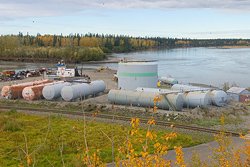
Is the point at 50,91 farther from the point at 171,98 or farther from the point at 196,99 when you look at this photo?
the point at 196,99

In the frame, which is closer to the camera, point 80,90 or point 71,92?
point 71,92

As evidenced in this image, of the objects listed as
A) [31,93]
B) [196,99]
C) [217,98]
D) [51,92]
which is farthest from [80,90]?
[217,98]

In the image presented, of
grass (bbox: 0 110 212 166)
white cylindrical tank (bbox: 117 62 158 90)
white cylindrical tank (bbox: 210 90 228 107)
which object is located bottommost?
grass (bbox: 0 110 212 166)

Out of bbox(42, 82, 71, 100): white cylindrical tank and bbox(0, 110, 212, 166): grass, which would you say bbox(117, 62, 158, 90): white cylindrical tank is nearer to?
bbox(42, 82, 71, 100): white cylindrical tank

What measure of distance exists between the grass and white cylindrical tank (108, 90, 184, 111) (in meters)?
6.05

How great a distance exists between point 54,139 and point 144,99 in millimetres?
10480

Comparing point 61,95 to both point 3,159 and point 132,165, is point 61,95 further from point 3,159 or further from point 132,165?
point 132,165

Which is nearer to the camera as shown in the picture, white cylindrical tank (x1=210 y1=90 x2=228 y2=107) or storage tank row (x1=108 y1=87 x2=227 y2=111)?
storage tank row (x1=108 y1=87 x2=227 y2=111)

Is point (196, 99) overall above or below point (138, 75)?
below

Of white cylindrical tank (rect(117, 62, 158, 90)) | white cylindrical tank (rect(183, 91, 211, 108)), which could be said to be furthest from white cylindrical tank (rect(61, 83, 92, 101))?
white cylindrical tank (rect(183, 91, 211, 108))

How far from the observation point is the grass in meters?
15.3

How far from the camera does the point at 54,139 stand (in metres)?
18.0

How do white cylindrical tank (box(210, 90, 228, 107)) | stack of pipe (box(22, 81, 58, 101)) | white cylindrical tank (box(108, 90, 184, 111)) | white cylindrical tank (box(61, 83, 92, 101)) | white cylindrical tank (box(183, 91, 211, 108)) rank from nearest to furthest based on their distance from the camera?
white cylindrical tank (box(108, 90, 184, 111)), white cylindrical tank (box(183, 91, 211, 108)), white cylindrical tank (box(210, 90, 228, 107)), white cylindrical tank (box(61, 83, 92, 101)), stack of pipe (box(22, 81, 58, 101))

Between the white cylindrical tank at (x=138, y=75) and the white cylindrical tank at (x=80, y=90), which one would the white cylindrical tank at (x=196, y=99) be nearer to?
the white cylindrical tank at (x=138, y=75)
